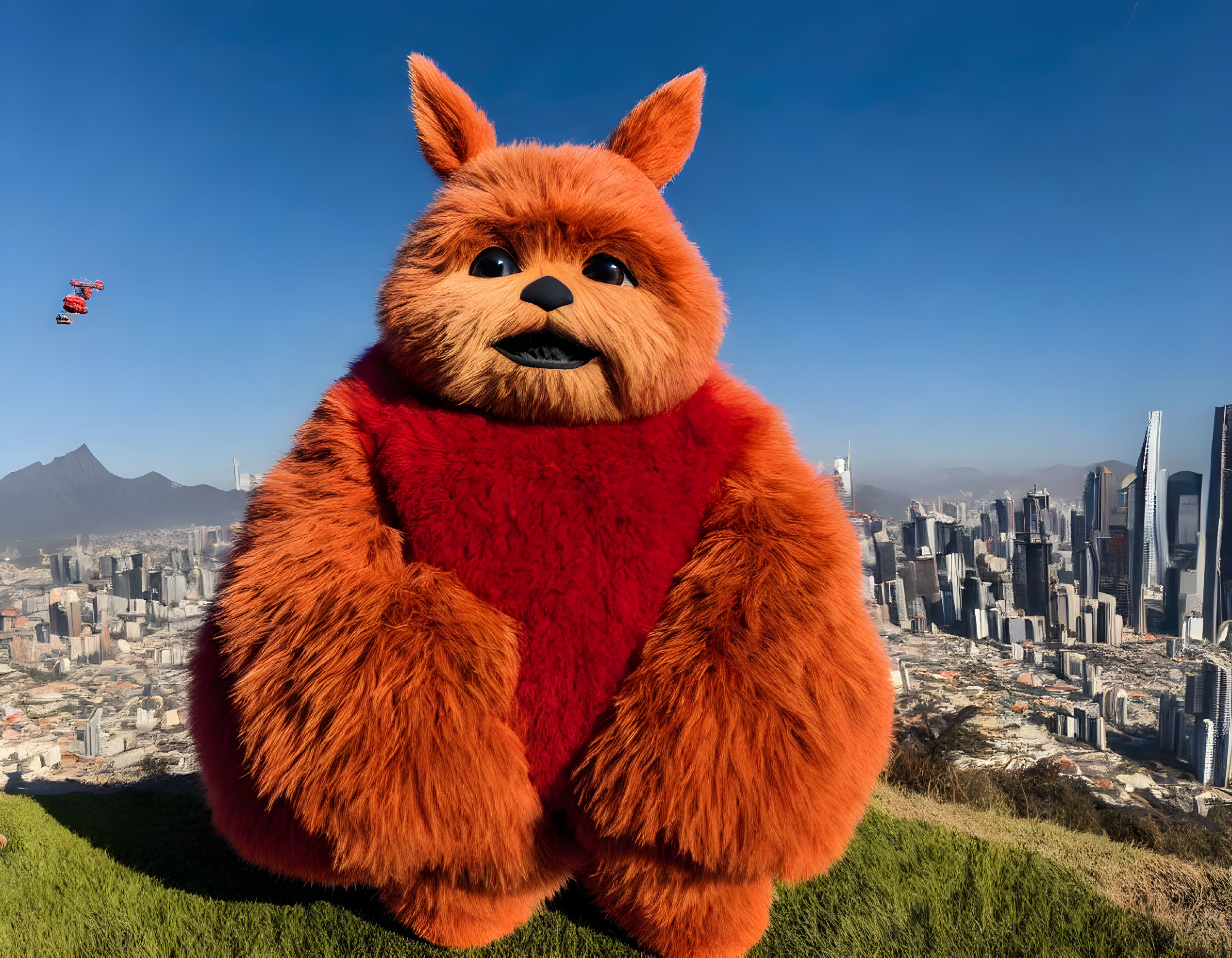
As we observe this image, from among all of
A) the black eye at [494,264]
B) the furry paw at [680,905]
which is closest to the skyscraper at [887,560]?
the furry paw at [680,905]

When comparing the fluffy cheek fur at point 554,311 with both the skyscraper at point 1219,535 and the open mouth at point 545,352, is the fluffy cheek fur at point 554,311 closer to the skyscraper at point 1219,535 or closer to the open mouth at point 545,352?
the open mouth at point 545,352

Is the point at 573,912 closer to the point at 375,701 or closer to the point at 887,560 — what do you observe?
the point at 375,701

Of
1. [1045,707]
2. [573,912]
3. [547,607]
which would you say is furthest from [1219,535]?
[547,607]

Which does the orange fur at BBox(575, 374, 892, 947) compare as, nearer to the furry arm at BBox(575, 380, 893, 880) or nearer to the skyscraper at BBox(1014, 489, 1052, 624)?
the furry arm at BBox(575, 380, 893, 880)

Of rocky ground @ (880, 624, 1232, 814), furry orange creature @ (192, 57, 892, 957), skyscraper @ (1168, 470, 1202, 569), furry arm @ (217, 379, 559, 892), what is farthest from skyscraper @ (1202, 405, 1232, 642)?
furry arm @ (217, 379, 559, 892)

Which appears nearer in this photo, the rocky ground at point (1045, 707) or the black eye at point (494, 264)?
the black eye at point (494, 264)

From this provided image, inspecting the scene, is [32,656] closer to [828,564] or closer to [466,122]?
[466,122]
